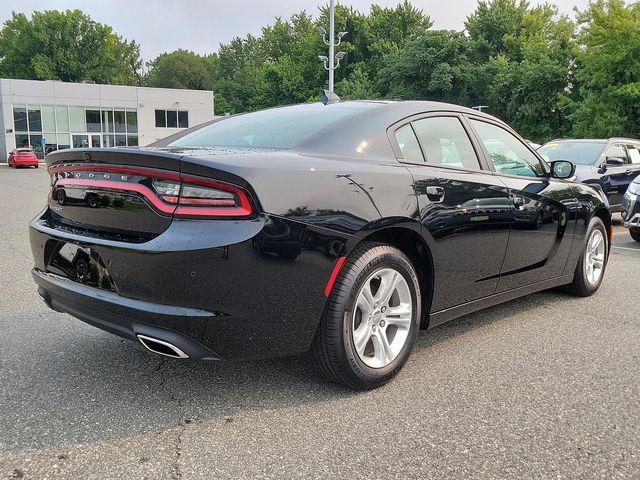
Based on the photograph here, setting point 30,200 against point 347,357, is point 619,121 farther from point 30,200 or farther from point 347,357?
point 347,357

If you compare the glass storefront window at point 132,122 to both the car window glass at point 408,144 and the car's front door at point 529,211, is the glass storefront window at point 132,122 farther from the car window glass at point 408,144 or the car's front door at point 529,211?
the car window glass at point 408,144

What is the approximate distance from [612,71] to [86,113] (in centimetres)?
3932

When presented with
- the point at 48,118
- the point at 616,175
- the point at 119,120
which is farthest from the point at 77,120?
the point at 616,175

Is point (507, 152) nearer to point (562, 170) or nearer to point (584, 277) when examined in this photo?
point (562, 170)

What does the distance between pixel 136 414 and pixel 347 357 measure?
1010 millimetres

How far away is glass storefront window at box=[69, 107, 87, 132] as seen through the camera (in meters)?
47.2

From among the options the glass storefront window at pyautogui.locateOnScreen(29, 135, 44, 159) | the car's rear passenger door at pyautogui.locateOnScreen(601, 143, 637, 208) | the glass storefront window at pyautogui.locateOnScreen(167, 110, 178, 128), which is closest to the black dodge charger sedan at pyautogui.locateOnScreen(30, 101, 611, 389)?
the car's rear passenger door at pyautogui.locateOnScreen(601, 143, 637, 208)

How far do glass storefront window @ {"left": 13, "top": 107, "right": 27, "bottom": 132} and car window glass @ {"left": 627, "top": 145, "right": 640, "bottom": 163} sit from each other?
150 ft

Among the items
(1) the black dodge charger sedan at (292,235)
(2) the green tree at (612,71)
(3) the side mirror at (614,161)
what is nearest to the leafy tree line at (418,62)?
(2) the green tree at (612,71)

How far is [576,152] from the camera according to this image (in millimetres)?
10414

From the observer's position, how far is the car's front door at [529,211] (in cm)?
380

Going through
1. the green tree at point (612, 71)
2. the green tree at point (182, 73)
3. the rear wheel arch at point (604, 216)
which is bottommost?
the rear wheel arch at point (604, 216)

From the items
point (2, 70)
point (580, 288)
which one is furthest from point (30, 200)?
point (2, 70)

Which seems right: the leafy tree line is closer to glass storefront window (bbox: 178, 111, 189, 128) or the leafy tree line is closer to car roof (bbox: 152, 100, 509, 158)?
glass storefront window (bbox: 178, 111, 189, 128)
